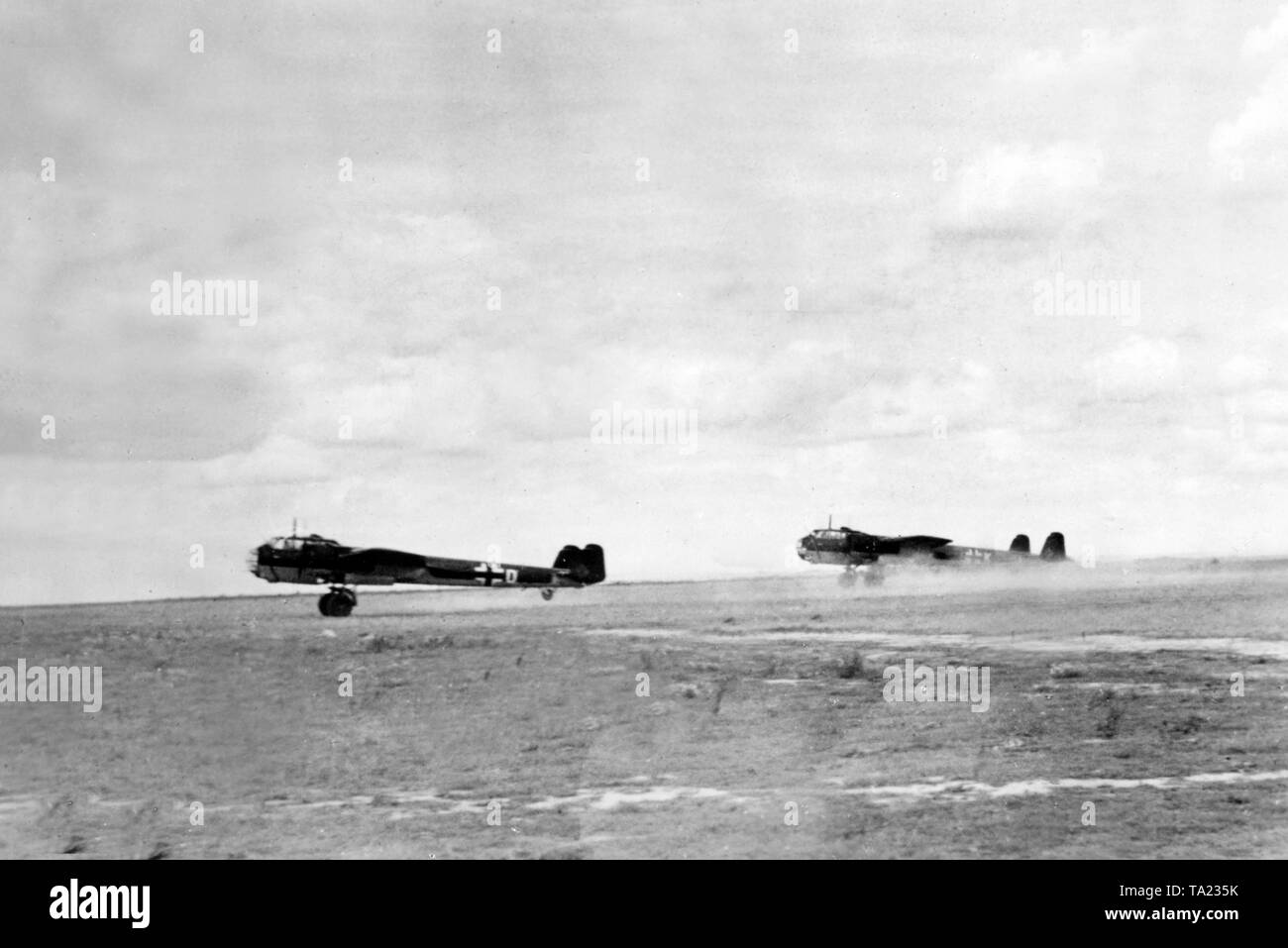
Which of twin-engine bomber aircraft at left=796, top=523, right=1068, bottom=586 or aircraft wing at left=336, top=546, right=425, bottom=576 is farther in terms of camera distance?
twin-engine bomber aircraft at left=796, top=523, right=1068, bottom=586

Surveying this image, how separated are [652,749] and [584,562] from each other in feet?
93.7

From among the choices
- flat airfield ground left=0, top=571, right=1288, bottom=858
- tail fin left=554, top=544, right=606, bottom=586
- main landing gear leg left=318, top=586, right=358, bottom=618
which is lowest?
flat airfield ground left=0, top=571, right=1288, bottom=858

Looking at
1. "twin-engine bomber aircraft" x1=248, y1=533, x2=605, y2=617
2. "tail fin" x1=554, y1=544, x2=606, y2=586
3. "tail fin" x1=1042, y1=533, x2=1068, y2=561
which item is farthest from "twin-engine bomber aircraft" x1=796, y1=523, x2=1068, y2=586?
"twin-engine bomber aircraft" x1=248, y1=533, x2=605, y2=617

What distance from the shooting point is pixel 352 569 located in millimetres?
36688

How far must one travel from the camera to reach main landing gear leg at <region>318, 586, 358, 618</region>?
117 feet

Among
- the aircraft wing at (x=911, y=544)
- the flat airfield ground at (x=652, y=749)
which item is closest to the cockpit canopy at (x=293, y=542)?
the flat airfield ground at (x=652, y=749)

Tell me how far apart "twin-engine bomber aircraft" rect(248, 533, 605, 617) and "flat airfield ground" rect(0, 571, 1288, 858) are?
5.97 m

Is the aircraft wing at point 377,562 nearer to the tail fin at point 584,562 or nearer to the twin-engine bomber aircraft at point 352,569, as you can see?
the twin-engine bomber aircraft at point 352,569

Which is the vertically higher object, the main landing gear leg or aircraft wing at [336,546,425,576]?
aircraft wing at [336,546,425,576]

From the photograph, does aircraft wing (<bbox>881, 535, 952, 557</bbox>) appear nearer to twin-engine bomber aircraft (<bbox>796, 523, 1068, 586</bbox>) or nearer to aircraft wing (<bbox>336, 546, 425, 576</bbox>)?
twin-engine bomber aircraft (<bbox>796, 523, 1068, 586</bbox>)

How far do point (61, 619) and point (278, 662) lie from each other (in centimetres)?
2242

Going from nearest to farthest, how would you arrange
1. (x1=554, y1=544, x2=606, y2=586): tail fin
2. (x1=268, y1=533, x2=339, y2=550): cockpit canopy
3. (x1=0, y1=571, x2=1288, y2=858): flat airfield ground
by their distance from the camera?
(x1=0, y1=571, x2=1288, y2=858): flat airfield ground < (x1=268, y1=533, x2=339, y2=550): cockpit canopy < (x1=554, y1=544, x2=606, y2=586): tail fin

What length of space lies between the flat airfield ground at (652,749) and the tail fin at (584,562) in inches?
633

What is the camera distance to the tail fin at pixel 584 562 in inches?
1805
